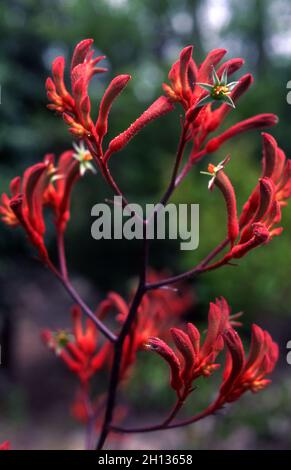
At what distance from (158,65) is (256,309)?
585cm

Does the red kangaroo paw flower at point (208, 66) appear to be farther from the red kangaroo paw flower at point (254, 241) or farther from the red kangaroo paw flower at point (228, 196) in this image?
the red kangaroo paw flower at point (254, 241)

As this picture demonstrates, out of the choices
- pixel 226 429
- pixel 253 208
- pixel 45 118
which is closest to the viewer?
pixel 253 208

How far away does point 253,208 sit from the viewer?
3.12 feet

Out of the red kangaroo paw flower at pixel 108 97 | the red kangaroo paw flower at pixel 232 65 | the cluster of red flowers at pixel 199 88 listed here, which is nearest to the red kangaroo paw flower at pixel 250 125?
the cluster of red flowers at pixel 199 88

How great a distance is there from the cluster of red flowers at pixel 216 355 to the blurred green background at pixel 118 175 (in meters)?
2.22

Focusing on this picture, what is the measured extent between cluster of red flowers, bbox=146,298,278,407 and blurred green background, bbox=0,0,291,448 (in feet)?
7.29

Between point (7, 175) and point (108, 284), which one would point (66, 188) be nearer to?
point (7, 175)

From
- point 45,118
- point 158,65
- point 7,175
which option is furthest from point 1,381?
point 158,65

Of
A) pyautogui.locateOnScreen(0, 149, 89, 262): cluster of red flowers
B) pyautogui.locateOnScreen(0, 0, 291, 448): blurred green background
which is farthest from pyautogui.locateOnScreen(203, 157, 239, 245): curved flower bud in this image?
pyautogui.locateOnScreen(0, 0, 291, 448): blurred green background

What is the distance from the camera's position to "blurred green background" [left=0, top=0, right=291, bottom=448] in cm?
550

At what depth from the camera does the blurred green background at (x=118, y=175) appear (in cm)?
550

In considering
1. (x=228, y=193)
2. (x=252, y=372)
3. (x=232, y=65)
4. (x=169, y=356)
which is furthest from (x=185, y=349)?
(x=232, y=65)

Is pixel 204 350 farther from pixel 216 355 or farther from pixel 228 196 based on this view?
pixel 228 196

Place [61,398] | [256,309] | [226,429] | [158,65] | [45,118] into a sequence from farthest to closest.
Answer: [158,65] → [45,118] → [61,398] → [256,309] → [226,429]
